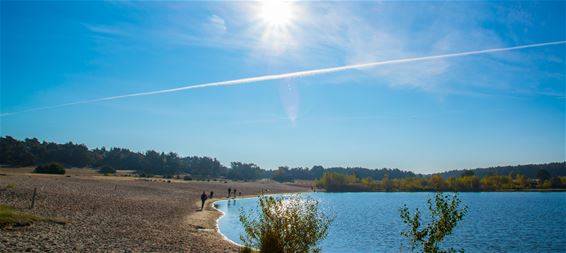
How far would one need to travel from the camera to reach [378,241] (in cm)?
4250

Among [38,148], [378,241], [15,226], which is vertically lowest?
[378,241]

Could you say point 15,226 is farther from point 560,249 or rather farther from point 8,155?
point 8,155

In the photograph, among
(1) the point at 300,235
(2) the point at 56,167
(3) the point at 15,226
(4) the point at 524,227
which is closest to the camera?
(1) the point at 300,235

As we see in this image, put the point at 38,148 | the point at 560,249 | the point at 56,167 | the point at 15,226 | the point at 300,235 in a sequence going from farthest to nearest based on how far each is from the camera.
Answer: the point at 38,148 < the point at 56,167 < the point at 560,249 < the point at 15,226 < the point at 300,235

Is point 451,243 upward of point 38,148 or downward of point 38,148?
downward

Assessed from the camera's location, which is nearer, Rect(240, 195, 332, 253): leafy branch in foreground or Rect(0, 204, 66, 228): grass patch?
Rect(240, 195, 332, 253): leafy branch in foreground

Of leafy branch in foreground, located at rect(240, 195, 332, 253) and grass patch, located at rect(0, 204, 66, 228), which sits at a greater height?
leafy branch in foreground, located at rect(240, 195, 332, 253)

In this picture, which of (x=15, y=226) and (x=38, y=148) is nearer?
(x=15, y=226)

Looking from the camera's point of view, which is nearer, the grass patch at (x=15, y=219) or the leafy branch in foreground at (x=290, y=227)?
the leafy branch in foreground at (x=290, y=227)

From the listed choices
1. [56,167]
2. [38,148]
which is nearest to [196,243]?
[56,167]

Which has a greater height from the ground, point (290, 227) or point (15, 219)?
point (290, 227)

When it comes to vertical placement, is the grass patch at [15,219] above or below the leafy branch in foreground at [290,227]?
below

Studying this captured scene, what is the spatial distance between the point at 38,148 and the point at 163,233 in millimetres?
166127

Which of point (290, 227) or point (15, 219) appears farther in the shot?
point (15, 219)
